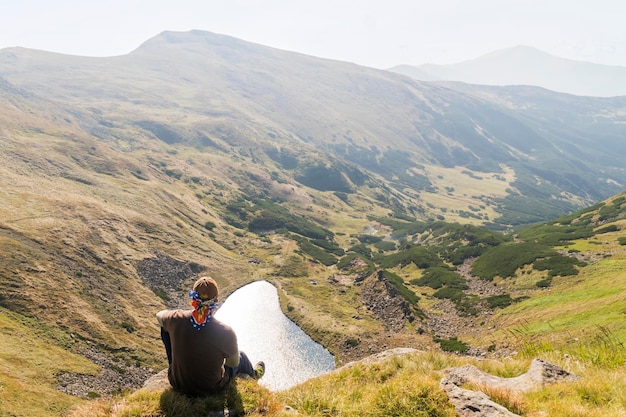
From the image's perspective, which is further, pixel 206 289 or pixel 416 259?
pixel 416 259

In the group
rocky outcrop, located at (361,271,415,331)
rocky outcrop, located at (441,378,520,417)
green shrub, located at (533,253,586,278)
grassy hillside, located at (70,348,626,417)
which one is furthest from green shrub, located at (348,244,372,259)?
rocky outcrop, located at (441,378,520,417)

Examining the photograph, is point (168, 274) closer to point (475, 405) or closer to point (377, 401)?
point (377, 401)

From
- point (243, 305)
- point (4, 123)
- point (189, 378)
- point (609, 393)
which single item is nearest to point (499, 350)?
point (609, 393)

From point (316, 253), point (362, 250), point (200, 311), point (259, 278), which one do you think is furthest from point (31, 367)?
point (362, 250)

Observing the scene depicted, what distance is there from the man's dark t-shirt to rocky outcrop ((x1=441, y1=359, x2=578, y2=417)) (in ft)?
19.4

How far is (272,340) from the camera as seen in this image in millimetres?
88188

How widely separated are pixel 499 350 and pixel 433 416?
167 ft

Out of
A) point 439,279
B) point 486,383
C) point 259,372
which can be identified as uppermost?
point 486,383

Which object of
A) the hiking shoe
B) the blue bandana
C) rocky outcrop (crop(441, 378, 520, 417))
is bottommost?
the hiking shoe

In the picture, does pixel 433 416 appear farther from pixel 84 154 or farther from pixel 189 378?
pixel 84 154

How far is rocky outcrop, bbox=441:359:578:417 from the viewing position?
829 centimetres

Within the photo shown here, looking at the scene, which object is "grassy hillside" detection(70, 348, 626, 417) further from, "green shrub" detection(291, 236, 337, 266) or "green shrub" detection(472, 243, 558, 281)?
"green shrub" detection(291, 236, 337, 266)

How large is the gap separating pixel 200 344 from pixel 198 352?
0.19 m

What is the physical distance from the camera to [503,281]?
85.3 m
